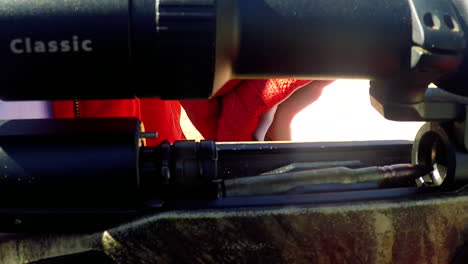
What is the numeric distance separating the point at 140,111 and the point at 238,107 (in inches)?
7.0

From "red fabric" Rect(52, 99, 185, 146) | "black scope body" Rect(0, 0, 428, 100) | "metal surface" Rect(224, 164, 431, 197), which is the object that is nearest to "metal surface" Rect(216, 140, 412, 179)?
"metal surface" Rect(224, 164, 431, 197)

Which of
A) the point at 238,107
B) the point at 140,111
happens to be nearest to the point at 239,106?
the point at 238,107

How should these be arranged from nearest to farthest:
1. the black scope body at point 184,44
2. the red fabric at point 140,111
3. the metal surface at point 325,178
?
the black scope body at point 184,44
the metal surface at point 325,178
the red fabric at point 140,111

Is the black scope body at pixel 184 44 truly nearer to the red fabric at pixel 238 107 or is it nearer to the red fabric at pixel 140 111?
the red fabric at pixel 140 111

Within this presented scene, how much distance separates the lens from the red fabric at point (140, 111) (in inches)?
29.2

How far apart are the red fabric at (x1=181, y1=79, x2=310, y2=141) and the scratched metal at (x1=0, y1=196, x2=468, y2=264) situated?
0.47 m

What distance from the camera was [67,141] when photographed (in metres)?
0.41

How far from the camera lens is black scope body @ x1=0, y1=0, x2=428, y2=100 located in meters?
0.34

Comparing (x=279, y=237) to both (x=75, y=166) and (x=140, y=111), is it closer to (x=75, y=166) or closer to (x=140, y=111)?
(x=75, y=166)

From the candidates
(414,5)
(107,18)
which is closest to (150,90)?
(107,18)

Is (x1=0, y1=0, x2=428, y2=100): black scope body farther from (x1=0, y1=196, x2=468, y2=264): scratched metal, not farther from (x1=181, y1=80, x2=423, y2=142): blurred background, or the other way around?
(x1=181, y1=80, x2=423, y2=142): blurred background

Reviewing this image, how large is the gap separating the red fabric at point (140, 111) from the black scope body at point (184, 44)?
14.7 inches

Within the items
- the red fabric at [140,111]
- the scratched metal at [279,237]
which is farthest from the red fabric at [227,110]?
the scratched metal at [279,237]

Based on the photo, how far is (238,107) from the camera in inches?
39.1
